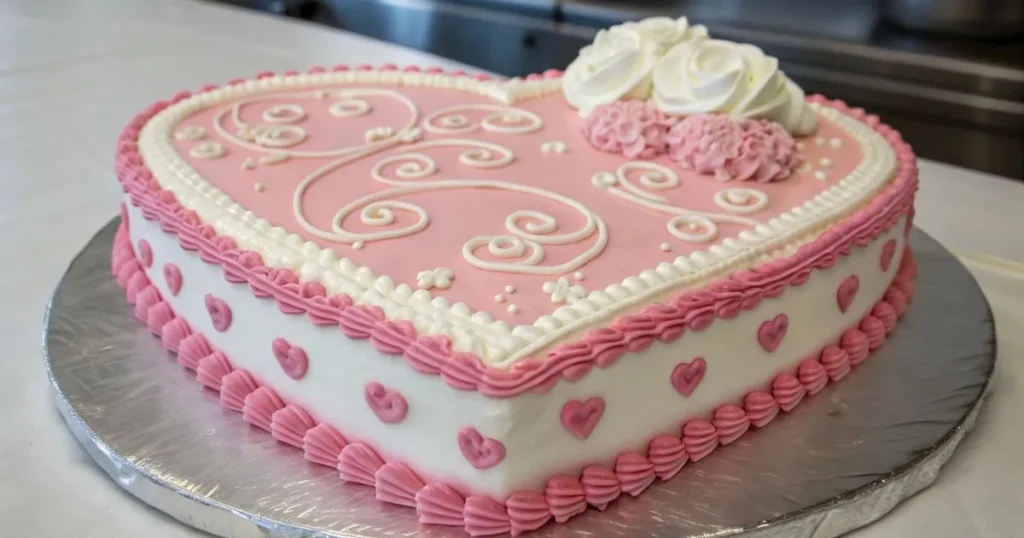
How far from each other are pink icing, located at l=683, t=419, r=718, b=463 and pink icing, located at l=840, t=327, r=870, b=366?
413 mm

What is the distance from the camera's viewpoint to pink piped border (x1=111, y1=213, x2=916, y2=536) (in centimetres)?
135

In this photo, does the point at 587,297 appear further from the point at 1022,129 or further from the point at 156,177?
the point at 1022,129

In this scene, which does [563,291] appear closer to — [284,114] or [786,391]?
[786,391]

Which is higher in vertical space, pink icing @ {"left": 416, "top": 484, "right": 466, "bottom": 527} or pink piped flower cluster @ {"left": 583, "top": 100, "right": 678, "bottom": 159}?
pink piped flower cluster @ {"left": 583, "top": 100, "right": 678, "bottom": 159}

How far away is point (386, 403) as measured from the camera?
4.52ft

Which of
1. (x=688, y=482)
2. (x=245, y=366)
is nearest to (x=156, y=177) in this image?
(x=245, y=366)

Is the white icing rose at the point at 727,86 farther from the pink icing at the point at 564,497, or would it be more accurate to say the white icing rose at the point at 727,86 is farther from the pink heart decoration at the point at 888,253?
the pink icing at the point at 564,497

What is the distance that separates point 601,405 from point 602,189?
0.60 meters

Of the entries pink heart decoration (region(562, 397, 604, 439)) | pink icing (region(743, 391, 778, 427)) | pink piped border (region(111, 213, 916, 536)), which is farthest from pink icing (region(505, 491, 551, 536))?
pink icing (region(743, 391, 778, 427))

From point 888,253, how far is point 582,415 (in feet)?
2.87

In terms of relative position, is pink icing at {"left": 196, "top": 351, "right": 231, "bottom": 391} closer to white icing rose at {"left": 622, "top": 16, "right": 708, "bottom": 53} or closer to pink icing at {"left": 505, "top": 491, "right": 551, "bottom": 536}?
pink icing at {"left": 505, "top": 491, "right": 551, "bottom": 536}

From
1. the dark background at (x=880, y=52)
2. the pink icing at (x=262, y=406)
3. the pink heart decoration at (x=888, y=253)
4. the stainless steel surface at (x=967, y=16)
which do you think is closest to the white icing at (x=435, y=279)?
Answer: the pink icing at (x=262, y=406)

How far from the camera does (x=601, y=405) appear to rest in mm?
1378

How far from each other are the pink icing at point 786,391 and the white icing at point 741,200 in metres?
0.32
